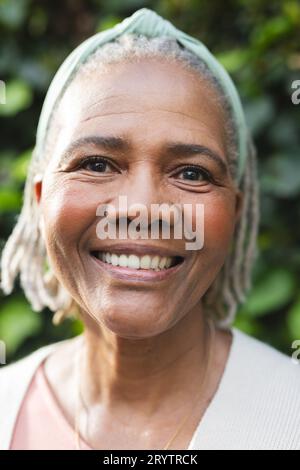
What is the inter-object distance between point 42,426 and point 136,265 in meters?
0.64

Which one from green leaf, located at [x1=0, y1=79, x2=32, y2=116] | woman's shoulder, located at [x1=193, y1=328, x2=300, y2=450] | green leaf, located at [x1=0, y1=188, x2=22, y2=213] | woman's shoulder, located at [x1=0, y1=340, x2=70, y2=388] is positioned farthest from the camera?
green leaf, located at [x1=0, y1=79, x2=32, y2=116]

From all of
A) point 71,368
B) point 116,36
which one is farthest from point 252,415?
point 116,36

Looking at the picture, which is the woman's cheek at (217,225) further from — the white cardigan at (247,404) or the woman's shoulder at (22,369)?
the woman's shoulder at (22,369)

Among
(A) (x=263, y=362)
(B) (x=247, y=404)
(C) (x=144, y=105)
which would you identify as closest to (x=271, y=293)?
(A) (x=263, y=362)

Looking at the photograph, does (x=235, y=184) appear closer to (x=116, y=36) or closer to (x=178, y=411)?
(x=116, y=36)

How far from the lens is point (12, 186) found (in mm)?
3152

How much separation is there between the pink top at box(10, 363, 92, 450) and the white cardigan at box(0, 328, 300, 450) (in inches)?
1.1

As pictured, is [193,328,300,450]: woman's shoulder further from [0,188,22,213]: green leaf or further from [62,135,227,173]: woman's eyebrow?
[0,188,22,213]: green leaf

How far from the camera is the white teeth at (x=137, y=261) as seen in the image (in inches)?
69.5

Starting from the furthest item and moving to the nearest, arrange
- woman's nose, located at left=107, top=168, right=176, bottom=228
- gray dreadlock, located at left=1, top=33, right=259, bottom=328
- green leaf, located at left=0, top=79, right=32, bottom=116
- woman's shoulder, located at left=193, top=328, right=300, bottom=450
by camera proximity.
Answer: green leaf, located at left=0, top=79, right=32, bottom=116 < gray dreadlock, located at left=1, top=33, right=259, bottom=328 < woman's shoulder, located at left=193, top=328, right=300, bottom=450 < woman's nose, located at left=107, top=168, right=176, bottom=228

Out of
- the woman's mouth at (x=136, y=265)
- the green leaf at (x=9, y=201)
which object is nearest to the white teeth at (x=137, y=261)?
the woman's mouth at (x=136, y=265)

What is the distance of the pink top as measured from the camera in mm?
2023

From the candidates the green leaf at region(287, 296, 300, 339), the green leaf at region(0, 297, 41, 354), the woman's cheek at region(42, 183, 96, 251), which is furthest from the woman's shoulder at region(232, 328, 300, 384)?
the green leaf at region(0, 297, 41, 354)

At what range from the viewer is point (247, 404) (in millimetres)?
1973
